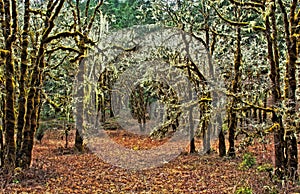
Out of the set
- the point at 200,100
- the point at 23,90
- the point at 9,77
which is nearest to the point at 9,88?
the point at 9,77

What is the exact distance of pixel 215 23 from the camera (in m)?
18.5

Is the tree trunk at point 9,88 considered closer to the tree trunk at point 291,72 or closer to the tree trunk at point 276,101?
the tree trunk at point 276,101

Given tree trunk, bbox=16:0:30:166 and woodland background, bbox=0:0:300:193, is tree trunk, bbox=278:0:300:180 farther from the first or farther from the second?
tree trunk, bbox=16:0:30:166

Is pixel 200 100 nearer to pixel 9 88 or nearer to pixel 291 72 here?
pixel 291 72

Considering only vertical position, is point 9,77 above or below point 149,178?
above

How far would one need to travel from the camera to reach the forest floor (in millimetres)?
10883

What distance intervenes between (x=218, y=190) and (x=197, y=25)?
33.5 feet

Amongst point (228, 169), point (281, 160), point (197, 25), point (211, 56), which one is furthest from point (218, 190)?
point (197, 25)

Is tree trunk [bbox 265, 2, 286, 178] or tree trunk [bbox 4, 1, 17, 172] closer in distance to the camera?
tree trunk [bbox 265, 2, 286, 178]

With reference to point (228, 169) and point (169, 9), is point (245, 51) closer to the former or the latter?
point (169, 9)

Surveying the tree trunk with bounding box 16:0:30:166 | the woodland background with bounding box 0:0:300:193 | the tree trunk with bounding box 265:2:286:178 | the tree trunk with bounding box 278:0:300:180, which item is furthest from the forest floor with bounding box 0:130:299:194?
the tree trunk with bounding box 16:0:30:166

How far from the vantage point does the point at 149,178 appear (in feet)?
44.0

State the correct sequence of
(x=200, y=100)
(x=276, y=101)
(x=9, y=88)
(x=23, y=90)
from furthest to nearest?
(x=200, y=100) → (x=23, y=90) → (x=9, y=88) → (x=276, y=101)

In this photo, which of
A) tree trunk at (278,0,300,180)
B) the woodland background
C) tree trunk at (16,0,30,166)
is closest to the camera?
tree trunk at (278,0,300,180)
